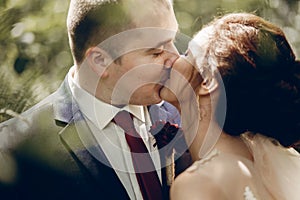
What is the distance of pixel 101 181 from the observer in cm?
310

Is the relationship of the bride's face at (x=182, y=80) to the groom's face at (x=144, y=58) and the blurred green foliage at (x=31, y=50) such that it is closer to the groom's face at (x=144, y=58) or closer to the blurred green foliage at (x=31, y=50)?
the groom's face at (x=144, y=58)

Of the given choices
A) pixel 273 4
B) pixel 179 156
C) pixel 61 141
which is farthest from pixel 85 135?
pixel 273 4

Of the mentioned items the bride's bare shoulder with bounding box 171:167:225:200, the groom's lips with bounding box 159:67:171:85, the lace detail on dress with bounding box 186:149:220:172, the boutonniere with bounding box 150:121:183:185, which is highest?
the groom's lips with bounding box 159:67:171:85

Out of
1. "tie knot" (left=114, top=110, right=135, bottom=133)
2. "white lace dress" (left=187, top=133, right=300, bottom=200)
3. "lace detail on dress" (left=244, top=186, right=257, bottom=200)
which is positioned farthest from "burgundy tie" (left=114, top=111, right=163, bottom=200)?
"lace detail on dress" (left=244, top=186, right=257, bottom=200)

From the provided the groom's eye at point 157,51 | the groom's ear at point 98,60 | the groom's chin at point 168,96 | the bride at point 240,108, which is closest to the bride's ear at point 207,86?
the bride at point 240,108

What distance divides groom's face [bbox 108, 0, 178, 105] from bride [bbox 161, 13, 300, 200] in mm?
108

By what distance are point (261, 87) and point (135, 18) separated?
22.5 inches

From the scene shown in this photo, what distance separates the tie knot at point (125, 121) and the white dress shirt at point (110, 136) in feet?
0.05

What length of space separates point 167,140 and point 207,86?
0.37 m

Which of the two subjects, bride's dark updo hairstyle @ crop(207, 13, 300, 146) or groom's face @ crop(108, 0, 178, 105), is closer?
bride's dark updo hairstyle @ crop(207, 13, 300, 146)

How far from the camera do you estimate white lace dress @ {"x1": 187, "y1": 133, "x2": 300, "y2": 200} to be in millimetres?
2922

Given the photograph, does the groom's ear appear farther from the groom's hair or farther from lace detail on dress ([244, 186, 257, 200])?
lace detail on dress ([244, 186, 257, 200])

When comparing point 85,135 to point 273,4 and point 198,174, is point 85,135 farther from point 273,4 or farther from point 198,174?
point 273,4

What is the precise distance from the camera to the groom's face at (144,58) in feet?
10.5
